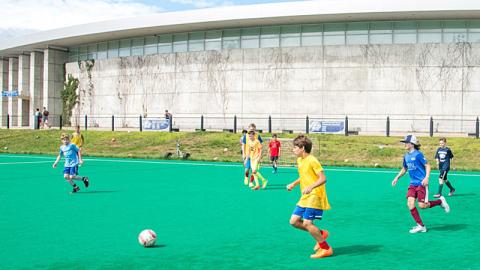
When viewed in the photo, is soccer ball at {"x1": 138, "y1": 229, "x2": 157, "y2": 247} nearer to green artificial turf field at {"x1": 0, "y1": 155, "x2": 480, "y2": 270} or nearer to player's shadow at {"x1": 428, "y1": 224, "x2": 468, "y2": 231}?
green artificial turf field at {"x1": 0, "y1": 155, "x2": 480, "y2": 270}

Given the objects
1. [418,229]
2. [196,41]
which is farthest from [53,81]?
[418,229]

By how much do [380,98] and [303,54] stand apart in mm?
6221

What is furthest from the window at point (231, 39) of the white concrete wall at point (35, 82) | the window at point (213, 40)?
the white concrete wall at point (35, 82)

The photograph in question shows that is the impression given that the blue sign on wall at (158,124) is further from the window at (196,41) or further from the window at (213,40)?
the window at (213,40)

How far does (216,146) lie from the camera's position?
3394cm

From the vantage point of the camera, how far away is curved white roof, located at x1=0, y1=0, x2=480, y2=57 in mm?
36938

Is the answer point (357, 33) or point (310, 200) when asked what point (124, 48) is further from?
point (310, 200)

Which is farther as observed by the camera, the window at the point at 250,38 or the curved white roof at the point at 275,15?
the window at the point at 250,38

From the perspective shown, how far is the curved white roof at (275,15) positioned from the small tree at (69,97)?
4.83m

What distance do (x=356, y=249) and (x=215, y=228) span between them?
264 cm

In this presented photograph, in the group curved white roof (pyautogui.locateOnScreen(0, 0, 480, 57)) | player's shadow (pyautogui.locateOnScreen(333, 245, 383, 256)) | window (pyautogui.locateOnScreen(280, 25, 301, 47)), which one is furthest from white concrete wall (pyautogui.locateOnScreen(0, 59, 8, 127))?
player's shadow (pyautogui.locateOnScreen(333, 245, 383, 256))

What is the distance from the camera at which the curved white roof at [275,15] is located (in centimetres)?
3694

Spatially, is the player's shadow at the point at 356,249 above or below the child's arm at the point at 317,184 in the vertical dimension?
below

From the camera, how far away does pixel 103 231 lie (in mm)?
9617
